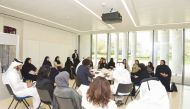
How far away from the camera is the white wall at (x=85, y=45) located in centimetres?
1293

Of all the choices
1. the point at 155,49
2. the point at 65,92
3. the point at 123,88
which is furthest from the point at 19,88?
the point at 155,49

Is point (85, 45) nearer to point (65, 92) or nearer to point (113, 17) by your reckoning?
point (113, 17)

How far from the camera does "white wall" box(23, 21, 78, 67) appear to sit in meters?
8.54

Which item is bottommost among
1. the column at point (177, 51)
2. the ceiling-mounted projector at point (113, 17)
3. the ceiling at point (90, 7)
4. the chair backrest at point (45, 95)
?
the chair backrest at point (45, 95)

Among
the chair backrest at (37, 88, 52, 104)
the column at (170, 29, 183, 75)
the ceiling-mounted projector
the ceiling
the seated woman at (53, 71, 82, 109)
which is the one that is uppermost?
the ceiling

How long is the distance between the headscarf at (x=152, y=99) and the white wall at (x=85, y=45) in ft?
34.4

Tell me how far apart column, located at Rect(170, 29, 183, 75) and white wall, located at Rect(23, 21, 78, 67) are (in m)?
5.79

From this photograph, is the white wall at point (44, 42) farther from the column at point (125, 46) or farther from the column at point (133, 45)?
the column at point (133, 45)

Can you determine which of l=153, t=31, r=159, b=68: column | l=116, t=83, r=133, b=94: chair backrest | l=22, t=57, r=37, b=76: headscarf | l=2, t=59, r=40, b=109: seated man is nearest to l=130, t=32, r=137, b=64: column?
l=153, t=31, r=159, b=68: column

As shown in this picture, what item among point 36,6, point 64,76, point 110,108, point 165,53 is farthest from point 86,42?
point 110,108

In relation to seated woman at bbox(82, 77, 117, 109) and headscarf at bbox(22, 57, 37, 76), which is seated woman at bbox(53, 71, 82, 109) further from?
headscarf at bbox(22, 57, 37, 76)

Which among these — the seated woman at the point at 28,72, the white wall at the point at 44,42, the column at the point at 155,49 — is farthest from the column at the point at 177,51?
the seated woman at the point at 28,72

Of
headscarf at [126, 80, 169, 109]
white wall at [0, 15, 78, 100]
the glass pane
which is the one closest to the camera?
headscarf at [126, 80, 169, 109]

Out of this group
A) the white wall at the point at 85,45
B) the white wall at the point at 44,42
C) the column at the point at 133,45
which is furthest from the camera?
the white wall at the point at 85,45
